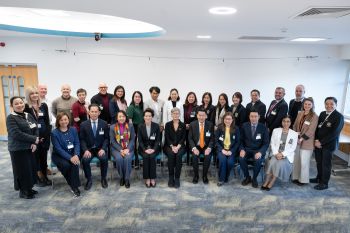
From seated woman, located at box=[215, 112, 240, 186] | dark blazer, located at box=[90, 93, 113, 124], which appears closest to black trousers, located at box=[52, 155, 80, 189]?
dark blazer, located at box=[90, 93, 113, 124]

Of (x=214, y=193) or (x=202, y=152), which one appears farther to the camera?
(x=202, y=152)

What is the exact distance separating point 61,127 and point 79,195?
3.27 feet

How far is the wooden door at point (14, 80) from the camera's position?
6.07m

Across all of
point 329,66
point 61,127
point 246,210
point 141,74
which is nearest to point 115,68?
point 141,74

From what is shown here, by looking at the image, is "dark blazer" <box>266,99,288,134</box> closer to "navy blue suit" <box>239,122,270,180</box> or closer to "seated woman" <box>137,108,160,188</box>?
"navy blue suit" <box>239,122,270,180</box>

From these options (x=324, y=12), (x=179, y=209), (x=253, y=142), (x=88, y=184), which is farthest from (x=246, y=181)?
(x=324, y=12)

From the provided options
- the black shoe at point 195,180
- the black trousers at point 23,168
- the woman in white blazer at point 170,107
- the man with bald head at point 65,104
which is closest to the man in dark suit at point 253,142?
the black shoe at point 195,180

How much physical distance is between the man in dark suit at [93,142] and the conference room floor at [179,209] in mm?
269

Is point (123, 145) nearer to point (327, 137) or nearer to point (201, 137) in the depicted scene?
point (201, 137)

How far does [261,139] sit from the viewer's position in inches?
163

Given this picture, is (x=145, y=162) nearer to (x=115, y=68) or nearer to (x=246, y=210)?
(x=246, y=210)

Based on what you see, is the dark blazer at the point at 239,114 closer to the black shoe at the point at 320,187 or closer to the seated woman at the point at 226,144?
the seated woman at the point at 226,144

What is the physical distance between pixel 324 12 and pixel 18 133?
3718 mm

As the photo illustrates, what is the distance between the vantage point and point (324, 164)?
399 centimetres
